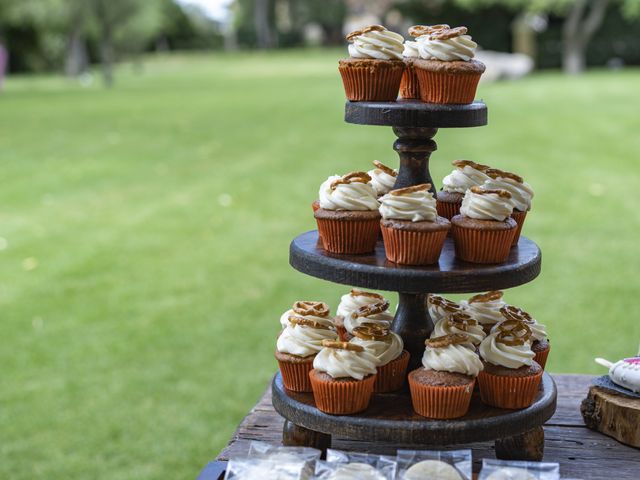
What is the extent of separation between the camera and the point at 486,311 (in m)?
2.96

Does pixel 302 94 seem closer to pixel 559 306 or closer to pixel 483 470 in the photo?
pixel 559 306

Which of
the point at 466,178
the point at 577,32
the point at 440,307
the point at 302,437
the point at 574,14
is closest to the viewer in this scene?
the point at 302,437

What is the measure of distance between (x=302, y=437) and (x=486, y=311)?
73cm

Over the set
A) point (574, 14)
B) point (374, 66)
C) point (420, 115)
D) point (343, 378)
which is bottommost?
point (574, 14)

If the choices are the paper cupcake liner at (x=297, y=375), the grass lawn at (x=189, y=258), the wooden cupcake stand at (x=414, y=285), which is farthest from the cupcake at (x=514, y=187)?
the grass lawn at (x=189, y=258)

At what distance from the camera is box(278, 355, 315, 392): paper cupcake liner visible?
271 cm

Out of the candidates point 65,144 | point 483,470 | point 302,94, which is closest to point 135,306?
point 483,470

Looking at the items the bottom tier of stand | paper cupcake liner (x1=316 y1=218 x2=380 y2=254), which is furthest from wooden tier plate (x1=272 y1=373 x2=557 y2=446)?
paper cupcake liner (x1=316 y1=218 x2=380 y2=254)

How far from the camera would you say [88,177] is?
11.2 m

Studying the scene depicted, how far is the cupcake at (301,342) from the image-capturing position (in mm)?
2717

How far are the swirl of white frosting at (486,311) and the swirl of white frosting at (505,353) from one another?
25 cm

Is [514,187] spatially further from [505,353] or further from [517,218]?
[505,353]

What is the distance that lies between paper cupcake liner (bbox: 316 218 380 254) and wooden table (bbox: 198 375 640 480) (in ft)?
2.08

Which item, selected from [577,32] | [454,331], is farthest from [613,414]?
[577,32]
